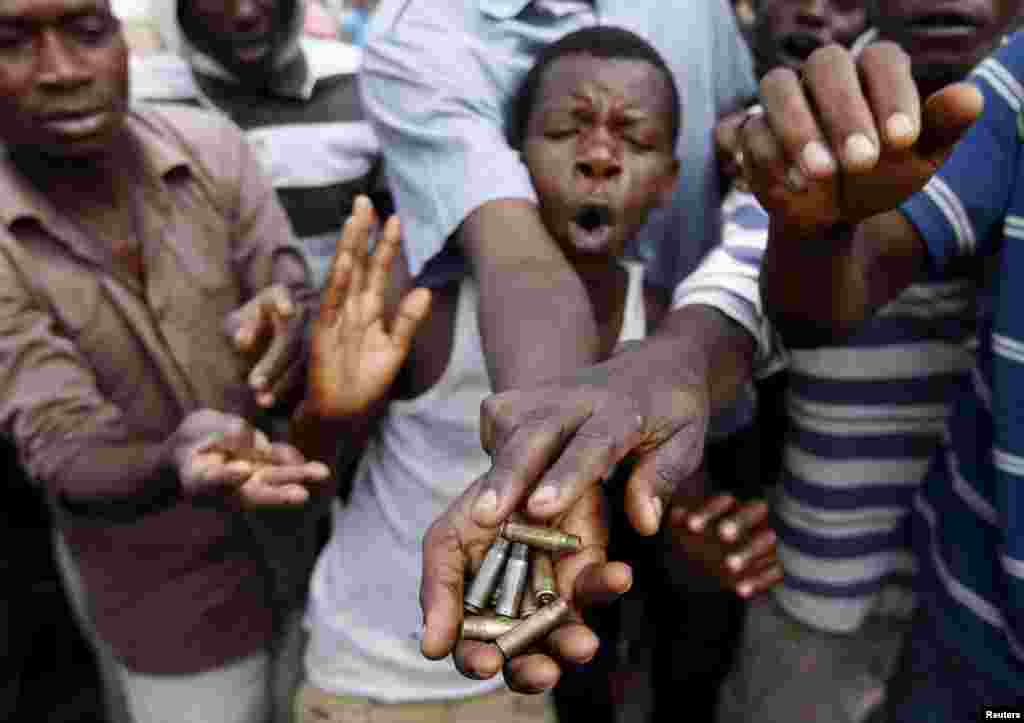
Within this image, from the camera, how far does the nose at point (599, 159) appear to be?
1.64 m

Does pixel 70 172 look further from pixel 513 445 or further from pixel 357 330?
pixel 513 445

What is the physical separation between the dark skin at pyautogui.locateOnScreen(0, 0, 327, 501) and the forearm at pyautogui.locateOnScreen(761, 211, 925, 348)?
0.83 meters

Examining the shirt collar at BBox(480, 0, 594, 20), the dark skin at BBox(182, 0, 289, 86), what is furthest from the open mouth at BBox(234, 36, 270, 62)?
the shirt collar at BBox(480, 0, 594, 20)

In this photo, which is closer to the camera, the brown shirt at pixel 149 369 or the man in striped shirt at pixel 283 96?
the brown shirt at pixel 149 369

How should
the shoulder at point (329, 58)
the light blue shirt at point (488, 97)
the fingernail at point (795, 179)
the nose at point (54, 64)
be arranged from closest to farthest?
the fingernail at point (795, 179) < the light blue shirt at point (488, 97) < the nose at point (54, 64) < the shoulder at point (329, 58)

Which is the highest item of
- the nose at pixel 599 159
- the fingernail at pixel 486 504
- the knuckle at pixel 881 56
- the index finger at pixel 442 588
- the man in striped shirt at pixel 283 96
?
the knuckle at pixel 881 56

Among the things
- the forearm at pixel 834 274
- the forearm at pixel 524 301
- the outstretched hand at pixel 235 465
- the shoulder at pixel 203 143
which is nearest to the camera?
the forearm at pixel 834 274

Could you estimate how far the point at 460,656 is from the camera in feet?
3.01

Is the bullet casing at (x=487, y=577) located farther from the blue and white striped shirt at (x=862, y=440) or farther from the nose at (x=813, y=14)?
the nose at (x=813, y=14)

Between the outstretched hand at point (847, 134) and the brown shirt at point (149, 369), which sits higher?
the outstretched hand at point (847, 134)

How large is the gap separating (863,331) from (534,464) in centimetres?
115

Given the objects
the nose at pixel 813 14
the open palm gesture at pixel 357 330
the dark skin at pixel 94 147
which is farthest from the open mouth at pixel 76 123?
the nose at pixel 813 14

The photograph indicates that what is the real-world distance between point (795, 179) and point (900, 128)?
13cm

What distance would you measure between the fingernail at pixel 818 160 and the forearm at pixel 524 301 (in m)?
0.48
